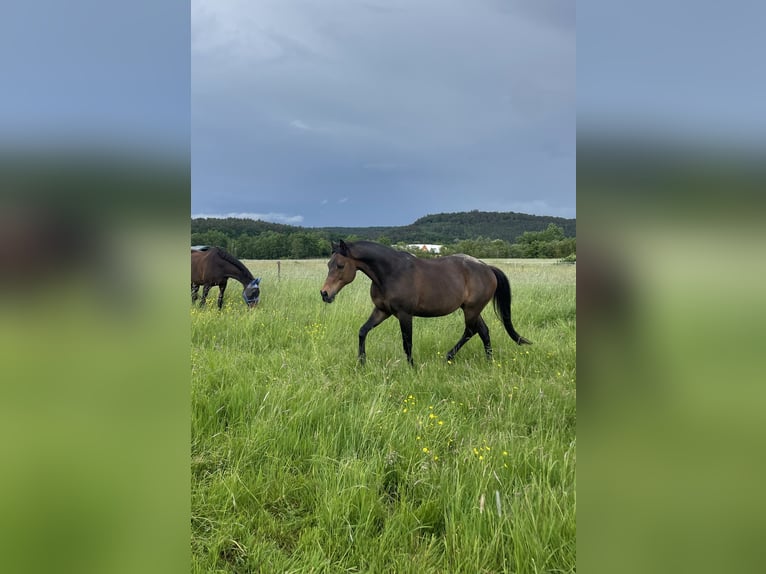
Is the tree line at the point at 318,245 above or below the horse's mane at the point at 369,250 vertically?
above

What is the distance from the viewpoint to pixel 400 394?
3.42 m

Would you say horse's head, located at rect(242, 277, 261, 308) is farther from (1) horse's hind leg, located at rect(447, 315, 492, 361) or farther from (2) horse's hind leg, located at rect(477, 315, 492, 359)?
(2) horse's hind leg, located at rect(477, 315, 492, 359)

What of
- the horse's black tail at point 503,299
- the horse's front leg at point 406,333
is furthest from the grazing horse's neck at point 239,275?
the horse's black tail at point 503,299

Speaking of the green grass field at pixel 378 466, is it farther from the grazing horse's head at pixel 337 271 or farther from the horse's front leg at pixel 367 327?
Answer: the grazing horse's head at pixel 337 271

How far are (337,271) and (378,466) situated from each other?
2.99 meters

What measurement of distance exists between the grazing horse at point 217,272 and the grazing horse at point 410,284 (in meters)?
3.93

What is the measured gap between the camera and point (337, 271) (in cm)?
480

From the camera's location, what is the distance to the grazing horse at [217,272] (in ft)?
27.4

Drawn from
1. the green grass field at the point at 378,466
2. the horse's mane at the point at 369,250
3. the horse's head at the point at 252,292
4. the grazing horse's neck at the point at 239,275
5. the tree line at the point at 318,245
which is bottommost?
the green grass field at the point at 378,466
